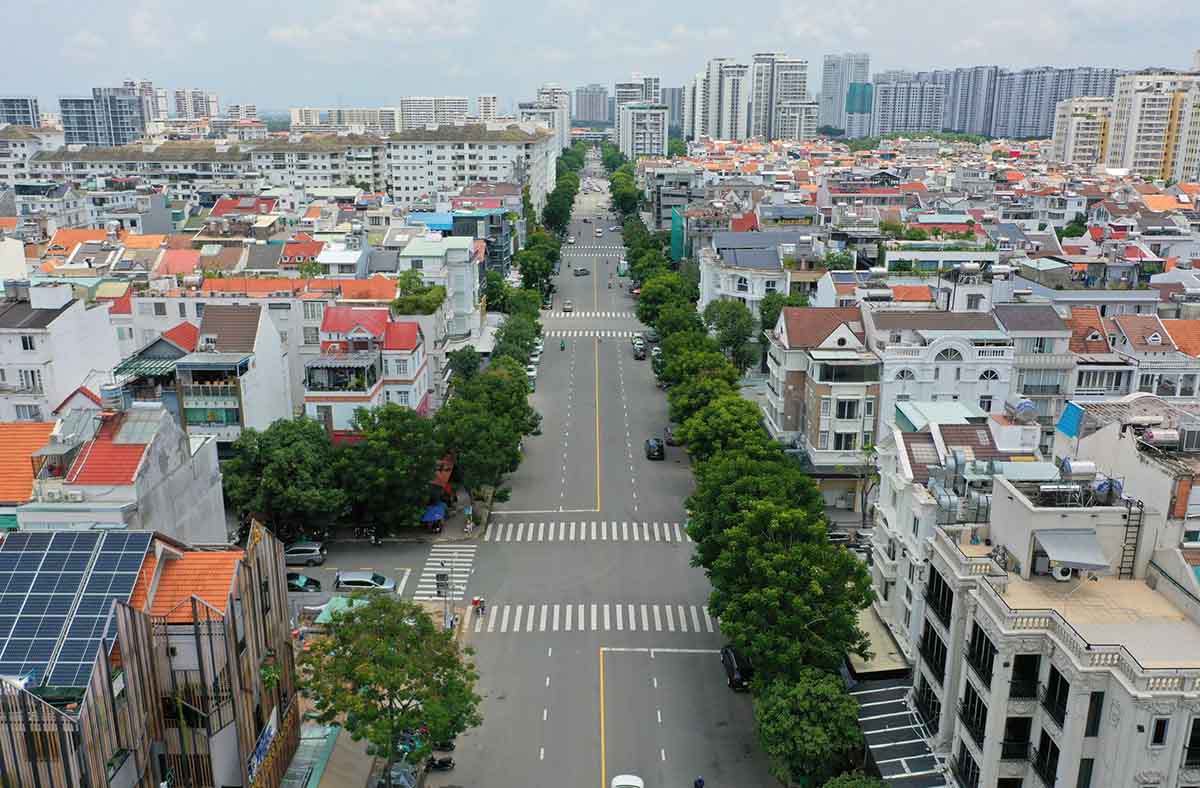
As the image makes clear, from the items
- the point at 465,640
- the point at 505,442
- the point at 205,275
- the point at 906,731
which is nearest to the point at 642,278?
the point at 205,275

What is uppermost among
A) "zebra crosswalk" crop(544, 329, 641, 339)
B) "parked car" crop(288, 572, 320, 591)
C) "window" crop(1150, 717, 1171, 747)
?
"window" crop(1150, 717, 1171, 747)

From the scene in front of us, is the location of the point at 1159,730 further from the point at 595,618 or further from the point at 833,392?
the point at 833,392

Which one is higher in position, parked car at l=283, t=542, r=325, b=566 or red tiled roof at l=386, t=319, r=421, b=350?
red tiled roof at l=386, t=319, r=421, b=350

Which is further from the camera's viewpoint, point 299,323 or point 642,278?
point 642,278

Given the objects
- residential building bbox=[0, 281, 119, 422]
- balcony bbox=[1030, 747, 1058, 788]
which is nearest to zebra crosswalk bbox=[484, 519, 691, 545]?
residential building bbox=[0, 281, 119, 422]

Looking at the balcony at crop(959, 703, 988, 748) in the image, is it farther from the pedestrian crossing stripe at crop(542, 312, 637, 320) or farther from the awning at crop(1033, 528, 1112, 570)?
the pedestrian crossing stripe at crop(542, 312, 637, 320)

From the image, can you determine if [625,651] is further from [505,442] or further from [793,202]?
[793,202]

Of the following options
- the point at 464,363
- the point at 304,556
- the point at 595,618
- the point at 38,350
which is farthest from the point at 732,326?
the point at 38,350
